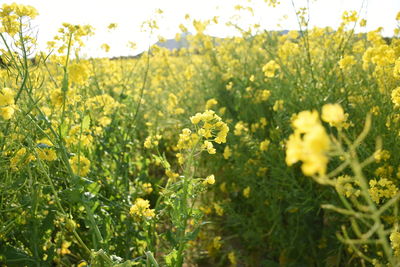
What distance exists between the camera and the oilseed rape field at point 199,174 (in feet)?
4.80

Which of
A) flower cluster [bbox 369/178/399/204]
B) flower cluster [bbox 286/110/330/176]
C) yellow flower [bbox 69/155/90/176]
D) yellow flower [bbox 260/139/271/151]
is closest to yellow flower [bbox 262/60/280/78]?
yellow flower [bbox 260/139/271/151]

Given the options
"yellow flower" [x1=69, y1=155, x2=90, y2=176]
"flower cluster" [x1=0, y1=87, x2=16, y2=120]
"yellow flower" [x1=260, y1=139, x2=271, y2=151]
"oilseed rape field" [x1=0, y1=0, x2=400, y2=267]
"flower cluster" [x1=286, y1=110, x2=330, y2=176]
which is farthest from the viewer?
"yellow flower" [x1=260, y1=139, x2=271, y2=151]

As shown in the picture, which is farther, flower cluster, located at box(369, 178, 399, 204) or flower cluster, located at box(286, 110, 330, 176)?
flower cluster, located at box(369, 178, 399, 204)

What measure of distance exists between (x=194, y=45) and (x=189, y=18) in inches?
19.7

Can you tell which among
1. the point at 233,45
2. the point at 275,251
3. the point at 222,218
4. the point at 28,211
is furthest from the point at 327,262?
the point at 233,45

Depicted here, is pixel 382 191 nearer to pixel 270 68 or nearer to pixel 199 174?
pixel 270 68

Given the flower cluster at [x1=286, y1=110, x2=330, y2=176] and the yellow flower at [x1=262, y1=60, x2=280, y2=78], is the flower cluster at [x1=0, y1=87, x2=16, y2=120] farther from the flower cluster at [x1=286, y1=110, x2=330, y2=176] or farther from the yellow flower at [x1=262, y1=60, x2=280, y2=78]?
the yellow flower at [x1=262, y1=60, x2=280, y2=78]

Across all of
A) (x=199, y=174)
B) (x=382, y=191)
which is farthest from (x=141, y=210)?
(x=199, y=174)

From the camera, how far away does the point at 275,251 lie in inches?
98.0

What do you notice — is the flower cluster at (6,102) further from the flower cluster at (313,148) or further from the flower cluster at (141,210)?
the flower cluster at (313,148)

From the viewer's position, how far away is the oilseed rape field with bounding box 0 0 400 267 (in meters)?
1.46

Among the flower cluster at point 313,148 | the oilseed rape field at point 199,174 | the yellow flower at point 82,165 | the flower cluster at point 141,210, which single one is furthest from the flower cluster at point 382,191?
the yellow flower at point 82,165

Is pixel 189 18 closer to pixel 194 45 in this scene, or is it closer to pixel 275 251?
pixel 194 45

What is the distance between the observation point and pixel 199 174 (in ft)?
11.2
